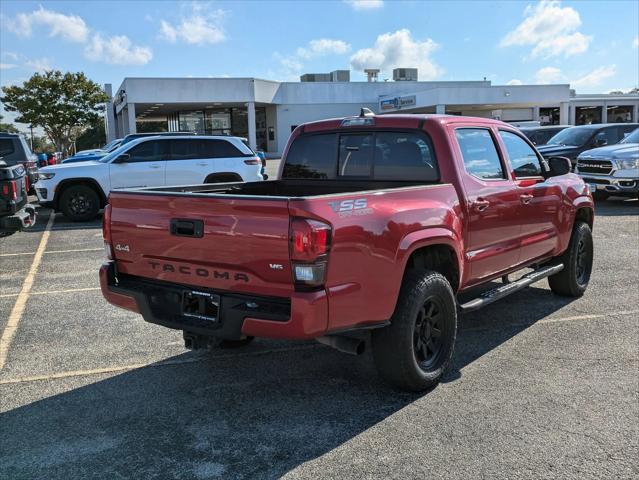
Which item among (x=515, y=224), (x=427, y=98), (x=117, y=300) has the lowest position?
(x=117, y=300)

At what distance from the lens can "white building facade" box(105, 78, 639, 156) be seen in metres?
43.4

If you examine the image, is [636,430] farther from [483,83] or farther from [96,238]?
[483,83]

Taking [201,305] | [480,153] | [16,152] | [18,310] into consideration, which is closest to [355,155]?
[480,153]

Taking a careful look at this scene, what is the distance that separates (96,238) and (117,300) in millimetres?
7488

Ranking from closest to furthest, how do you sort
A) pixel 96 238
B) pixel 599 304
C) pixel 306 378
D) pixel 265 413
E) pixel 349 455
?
pixel 349 455
pixel 265 413
pixel 306 378
pixel 599 304
pixel 96 238

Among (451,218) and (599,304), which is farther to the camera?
(599,304)

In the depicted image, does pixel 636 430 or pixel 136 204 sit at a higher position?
pixel 136 204

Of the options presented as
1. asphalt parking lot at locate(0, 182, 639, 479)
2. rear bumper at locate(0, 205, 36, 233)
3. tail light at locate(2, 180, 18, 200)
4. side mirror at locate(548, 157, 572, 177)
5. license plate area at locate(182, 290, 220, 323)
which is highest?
side mirror at locate(548, 157, 572, 177)

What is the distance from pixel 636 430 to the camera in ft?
12.3

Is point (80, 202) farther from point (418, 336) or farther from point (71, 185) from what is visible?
point (418, 336)

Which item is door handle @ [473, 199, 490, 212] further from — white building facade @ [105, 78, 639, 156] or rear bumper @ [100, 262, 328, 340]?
white building facade @ [105, 78, 639, 156]

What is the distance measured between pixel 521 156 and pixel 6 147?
14090 mm

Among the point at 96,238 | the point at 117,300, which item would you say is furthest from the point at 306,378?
the point at 96,238

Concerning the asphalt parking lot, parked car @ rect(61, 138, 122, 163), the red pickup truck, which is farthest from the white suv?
the red pickup truck
